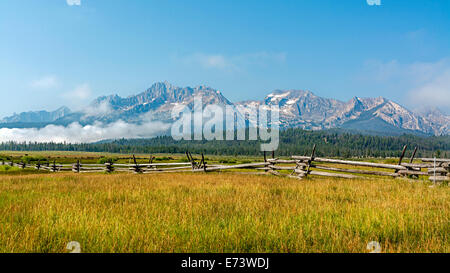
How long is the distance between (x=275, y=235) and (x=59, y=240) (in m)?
3.13

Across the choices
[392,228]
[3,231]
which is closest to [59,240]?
[3,231]

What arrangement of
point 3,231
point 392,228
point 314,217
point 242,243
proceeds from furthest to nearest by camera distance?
point 314,217 < point 392,228 < point 3,231 < point 242,243

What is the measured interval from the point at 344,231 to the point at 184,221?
2.62 m

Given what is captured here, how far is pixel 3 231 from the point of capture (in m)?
4.48

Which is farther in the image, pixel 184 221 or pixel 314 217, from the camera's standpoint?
pixel 314 217

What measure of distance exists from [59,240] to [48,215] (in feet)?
5.92

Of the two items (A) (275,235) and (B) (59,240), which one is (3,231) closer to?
(B) (59,240)
